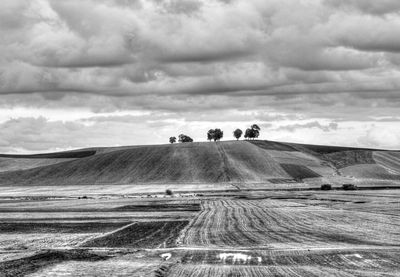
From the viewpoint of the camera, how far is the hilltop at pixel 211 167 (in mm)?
161250

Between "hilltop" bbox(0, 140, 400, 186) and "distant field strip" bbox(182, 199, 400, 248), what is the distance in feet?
288

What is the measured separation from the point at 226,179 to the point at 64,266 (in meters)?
127

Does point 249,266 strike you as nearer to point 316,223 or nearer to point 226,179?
point 316,223

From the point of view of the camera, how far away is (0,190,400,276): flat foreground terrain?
28781mm

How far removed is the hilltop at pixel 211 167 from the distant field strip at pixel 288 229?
8770 centimetres

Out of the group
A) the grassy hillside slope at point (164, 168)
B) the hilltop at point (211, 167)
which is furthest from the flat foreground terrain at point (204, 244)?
the grassy hillside slope at point (164, 168)

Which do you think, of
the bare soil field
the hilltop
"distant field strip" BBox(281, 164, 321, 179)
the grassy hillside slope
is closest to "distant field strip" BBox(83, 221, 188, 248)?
the bare soil field

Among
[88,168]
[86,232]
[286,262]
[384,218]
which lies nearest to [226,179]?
[88,168]

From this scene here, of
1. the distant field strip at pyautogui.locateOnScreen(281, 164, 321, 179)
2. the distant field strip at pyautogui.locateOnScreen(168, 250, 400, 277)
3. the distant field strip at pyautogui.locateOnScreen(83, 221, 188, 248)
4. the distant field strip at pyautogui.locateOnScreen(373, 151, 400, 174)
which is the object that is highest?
the distant field strip at pyautogui.locateOnScreen(373, 151, 400, 174)

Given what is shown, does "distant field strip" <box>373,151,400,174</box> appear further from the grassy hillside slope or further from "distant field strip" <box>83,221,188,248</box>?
"distant field strip" <box>83,221,188,248</box>

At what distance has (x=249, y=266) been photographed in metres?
29.6

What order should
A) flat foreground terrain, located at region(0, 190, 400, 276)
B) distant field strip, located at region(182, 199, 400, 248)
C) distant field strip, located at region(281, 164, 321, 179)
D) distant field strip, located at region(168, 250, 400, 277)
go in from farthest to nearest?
1. distant field strip, located at region(281, 164, 321, 179)
2. distant field strip, located at region(182, 199, 400, 248)
3. flat foreground terrain, located at region(0, 190, 400, 276)
4. distant field strip, located at region(168, 250, 400, 277)

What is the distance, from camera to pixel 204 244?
129 feet

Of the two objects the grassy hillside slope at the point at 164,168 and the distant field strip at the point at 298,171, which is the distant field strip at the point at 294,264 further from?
the distant field strip at the point at 298,171
